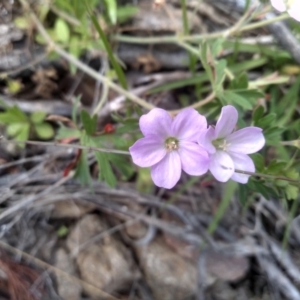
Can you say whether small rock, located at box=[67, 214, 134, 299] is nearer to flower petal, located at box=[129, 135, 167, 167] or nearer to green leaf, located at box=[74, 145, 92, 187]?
green leaf, located at box=[74, 145, 92, 187]

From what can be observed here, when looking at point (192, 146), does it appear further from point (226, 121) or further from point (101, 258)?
point (101, 258)

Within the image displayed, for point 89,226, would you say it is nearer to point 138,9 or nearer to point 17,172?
point 17,172

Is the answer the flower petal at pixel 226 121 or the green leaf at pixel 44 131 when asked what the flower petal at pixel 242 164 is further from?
the green leaf at pixel 44 131

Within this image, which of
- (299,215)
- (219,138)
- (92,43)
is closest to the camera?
(219,138)

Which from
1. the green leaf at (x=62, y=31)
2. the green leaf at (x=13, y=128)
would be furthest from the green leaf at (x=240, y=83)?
the green leaf at (x=13, y=128)

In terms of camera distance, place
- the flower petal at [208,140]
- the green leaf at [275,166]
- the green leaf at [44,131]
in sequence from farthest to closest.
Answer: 1. the green leaf at [44,131]
2. the green leaf at [275,166]
3. the flower petal at [208,140]

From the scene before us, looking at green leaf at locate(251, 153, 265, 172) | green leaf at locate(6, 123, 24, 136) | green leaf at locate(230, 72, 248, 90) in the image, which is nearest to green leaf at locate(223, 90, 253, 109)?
green leaf at locate(230, 72, 248, 90)

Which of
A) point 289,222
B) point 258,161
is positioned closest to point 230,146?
point 258,161

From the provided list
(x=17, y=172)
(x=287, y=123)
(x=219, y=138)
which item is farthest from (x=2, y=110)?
(x=287, y=123)
